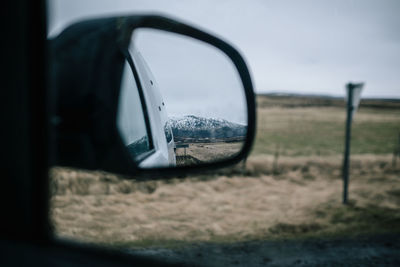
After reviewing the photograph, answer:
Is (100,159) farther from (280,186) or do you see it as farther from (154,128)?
(280,186)

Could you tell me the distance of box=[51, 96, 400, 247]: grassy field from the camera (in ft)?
20.0

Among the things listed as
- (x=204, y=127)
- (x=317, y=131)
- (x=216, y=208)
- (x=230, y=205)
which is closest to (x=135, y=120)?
(x=204, y=127)

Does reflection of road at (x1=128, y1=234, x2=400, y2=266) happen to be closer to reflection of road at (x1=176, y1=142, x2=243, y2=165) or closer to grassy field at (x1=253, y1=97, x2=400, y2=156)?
reflection of road at (x1=176, y1=142, x2=243, y2=165)

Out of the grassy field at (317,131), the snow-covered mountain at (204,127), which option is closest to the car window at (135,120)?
the snow-covered mountain at (204,127)

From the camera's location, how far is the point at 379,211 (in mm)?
7703

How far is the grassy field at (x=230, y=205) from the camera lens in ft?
20.0

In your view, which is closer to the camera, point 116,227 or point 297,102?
point 116,227

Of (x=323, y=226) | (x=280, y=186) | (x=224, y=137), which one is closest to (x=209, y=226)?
(x=323, y=226)

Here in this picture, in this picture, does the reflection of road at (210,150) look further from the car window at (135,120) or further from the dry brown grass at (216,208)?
the dry brown grass at (216,208)

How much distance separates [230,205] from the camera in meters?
9.01

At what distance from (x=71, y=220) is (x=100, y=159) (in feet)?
21.2

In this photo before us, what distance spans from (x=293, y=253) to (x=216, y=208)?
386 cm

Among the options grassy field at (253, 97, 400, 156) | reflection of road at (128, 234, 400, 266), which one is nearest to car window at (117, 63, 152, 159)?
reflection of road at (128, 234, 400, 266)

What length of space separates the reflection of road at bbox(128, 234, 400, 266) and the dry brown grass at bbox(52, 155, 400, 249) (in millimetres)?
565
